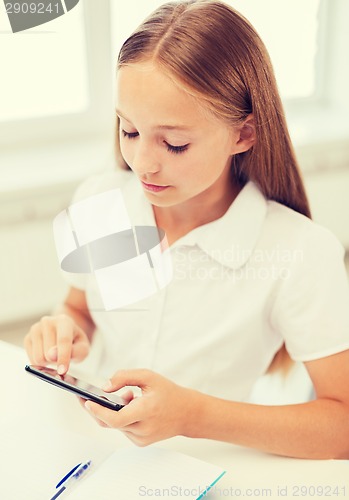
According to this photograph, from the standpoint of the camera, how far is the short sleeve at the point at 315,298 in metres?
0.77

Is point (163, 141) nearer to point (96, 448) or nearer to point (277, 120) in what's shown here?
point (277, 120)

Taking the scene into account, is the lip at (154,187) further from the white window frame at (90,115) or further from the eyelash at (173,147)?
the white window frame at (90,115)

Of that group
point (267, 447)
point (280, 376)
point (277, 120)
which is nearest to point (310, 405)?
point (267, 447)

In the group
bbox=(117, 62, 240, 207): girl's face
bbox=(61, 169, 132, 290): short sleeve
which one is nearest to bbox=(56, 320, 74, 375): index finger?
bbox=(61, 169, 132, 290): short sleeve

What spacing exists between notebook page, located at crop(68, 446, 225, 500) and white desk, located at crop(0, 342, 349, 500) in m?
0.03

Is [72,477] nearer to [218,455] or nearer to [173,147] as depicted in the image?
[218,455]

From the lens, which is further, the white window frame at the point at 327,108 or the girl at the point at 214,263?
the white window frame at the point at 327,108

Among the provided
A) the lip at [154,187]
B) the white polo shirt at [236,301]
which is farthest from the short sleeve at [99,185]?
the lip at [154,187]

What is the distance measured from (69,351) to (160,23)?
0.37 metres

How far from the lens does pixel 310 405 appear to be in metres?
0.76

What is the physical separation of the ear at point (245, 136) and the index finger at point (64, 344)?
11.4 inches

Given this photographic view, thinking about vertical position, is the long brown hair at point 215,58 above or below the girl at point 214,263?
above

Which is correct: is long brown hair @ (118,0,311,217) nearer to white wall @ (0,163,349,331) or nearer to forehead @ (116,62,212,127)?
forehead @ (116,62,212,127)

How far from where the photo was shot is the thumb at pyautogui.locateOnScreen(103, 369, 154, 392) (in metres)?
0.66
